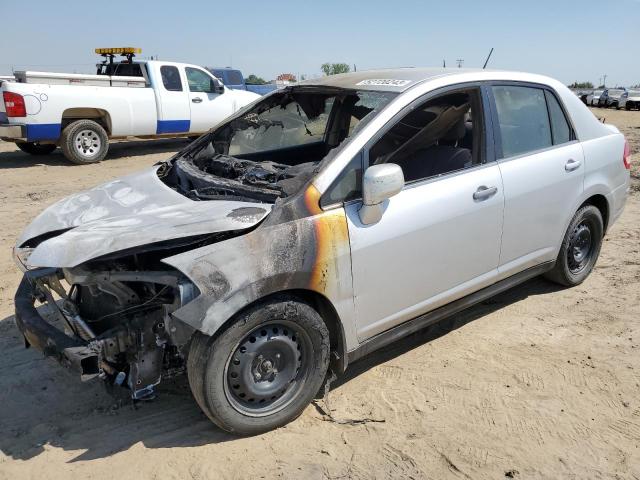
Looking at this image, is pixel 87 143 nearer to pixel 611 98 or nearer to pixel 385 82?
pixel 385 82

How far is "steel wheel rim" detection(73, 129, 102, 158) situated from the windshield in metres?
7.76

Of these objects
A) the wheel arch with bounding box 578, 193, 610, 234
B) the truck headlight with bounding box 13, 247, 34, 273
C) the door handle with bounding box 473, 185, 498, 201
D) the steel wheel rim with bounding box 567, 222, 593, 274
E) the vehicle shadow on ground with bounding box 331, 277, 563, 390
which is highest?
the door handle with bounding box 473, 185, 498, 201

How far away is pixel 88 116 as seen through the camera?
11.1 metres

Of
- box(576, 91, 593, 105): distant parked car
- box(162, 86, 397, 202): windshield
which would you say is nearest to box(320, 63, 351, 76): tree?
box(162, 86, 397, 202): windshield

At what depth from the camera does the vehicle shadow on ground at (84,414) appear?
2967 millimetres

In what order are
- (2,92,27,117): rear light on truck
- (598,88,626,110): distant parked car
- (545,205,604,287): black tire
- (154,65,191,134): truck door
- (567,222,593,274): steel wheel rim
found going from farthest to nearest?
(598,88,626,110): distant parked car, (154,65,191,134): truck door, (2,92,27,117): rear light on truck, (567,222,593,274): steel wheel rim, (545,205,604,287): black tire

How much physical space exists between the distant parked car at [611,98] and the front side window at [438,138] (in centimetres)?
3395

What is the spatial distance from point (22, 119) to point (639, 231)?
9834 mm

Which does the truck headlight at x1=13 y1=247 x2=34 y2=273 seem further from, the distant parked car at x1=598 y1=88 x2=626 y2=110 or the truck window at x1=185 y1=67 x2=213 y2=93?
the distant parked car at x1=598 y1=88 x2=626 y2=110

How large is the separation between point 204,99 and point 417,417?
1083 cm

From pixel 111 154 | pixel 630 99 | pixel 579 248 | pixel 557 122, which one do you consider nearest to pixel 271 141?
pixel 557 122

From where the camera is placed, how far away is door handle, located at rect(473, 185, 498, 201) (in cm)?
353

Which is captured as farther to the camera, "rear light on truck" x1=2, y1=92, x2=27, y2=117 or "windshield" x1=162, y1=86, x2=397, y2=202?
"rear light on truck" x1=2, y1=92, x2=27, y2=117

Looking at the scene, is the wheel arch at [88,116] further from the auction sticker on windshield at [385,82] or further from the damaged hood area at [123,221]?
the auction sticker on windshield at [385,82]
